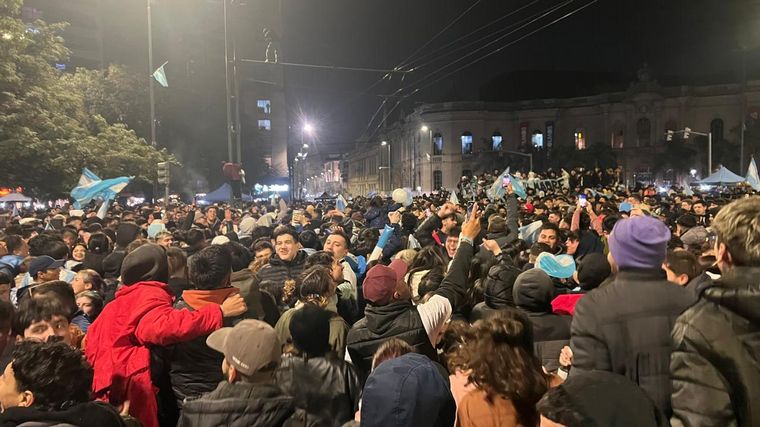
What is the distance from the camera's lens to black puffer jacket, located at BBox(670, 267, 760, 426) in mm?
1924

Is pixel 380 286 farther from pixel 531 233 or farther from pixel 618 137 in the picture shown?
pixel 618 137

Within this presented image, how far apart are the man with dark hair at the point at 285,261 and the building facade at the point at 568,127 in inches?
2645

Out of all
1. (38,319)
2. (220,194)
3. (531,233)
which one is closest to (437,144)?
(220,194)

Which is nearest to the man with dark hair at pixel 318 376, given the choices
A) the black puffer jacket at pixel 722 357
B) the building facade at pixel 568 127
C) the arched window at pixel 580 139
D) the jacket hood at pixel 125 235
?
the black puffer jacket at pixel 722 357

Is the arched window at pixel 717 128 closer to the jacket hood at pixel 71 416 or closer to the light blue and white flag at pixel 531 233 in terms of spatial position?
the light blue and white flag at pixel 531 233

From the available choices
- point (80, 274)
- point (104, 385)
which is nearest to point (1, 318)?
point (104, 385)

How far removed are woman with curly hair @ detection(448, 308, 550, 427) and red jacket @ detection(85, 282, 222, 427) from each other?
1735 millimetres

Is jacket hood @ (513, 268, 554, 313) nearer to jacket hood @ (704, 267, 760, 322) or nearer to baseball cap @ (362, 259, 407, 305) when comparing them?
baseball cap @ (362, 259, 407, 305)

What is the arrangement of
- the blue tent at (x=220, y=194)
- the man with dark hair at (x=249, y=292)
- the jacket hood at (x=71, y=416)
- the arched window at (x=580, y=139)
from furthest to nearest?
the arched window at (x=580, y=139) → the blue tent at (x=220, y=194) → the man with dark hair at (x=249, y=292) → the jacket hood at (x=71, y=416)

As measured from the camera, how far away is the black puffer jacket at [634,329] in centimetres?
247

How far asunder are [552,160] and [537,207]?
6055 cm

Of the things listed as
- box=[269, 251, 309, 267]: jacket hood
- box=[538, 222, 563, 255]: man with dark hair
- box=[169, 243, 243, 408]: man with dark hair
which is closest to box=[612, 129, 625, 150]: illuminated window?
box=[538, 222, 563, 255]: man with dark hair

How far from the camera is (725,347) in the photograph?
1957 millimetres

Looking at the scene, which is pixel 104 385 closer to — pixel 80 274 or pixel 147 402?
pixel 147 402
